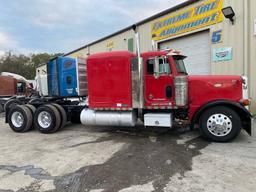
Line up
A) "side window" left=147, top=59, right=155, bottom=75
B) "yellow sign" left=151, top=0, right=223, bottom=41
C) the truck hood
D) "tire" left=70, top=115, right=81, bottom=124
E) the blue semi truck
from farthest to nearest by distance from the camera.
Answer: "yellow sign" left=151, top=0, right=223, bottom=41 → "tire" left=70, top=115, right=81, bottom=124 → the blue semi truck → "side window" left=147, top=59, right=155, bottom=75 → the truck hood

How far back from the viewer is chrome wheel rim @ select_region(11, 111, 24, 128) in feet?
26.8

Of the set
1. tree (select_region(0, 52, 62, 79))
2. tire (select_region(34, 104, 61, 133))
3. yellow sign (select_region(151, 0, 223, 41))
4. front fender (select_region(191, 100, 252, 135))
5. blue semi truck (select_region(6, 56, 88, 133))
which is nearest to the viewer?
front fender (select_region(191, 100, 252, 135))

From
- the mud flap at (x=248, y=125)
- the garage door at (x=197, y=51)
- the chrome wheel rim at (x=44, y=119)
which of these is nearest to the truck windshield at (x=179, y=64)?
the mud flap at (x=248, y=125)

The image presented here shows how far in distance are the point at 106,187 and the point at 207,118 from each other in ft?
11.3

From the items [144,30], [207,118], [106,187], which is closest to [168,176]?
[106,187]

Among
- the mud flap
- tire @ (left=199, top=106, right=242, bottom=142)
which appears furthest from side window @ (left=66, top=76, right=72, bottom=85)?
the mud flap

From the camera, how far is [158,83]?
6305 mm

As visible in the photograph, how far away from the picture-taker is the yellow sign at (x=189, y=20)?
33.7 ft

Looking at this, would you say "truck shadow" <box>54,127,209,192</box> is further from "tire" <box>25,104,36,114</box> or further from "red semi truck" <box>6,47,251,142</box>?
"tire" <box>25,104,36,114</box>

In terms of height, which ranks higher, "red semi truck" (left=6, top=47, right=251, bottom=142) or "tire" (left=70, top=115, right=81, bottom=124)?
"red semi truck" (left=6, top=47, right=251, bottom=142)

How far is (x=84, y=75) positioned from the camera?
26.3ft

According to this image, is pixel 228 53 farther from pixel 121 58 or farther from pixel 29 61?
pixel 29 61

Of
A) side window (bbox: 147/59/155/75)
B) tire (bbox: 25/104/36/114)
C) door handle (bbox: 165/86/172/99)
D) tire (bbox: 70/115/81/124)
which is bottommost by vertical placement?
tire (bbox: 70/115/81/124)

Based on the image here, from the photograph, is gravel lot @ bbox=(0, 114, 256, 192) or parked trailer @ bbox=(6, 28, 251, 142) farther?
parked trailer @ bbox=(6, 28, 251, 142)
